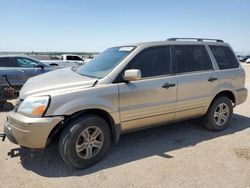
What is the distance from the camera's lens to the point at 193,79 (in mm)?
4656

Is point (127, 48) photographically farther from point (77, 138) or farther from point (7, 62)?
point (7, 62)

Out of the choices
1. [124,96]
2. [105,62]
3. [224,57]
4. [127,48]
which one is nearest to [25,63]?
[105,62]

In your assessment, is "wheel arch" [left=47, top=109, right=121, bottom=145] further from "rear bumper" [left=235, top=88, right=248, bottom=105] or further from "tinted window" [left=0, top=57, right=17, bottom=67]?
"tinted window" [left=0, top=57, right=17, bottom=67]

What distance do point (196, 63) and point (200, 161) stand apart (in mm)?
1935

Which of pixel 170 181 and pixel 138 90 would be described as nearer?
pixel 170 181

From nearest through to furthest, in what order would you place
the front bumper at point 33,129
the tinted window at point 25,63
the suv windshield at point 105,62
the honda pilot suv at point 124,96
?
the front bumper at point 33,129
the honda pilot suv at point 124,96
the suv windshield at point 105,62
the tinted window at point 25,63

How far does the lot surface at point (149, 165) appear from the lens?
10.8 ft

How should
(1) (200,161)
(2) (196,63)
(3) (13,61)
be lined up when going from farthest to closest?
(3) (13,61) → (2) (196,63) → (1) (200,161)

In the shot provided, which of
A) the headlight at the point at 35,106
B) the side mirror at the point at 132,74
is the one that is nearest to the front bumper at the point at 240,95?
the side mirror at the point at 132,74

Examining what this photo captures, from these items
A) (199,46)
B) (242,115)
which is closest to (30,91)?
(199,46)

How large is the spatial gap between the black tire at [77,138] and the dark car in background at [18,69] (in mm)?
6182

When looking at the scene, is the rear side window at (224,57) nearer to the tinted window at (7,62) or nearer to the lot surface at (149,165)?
the lot surface at (149,165)

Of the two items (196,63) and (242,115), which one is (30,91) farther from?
(242,115)

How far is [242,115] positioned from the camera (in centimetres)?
665
